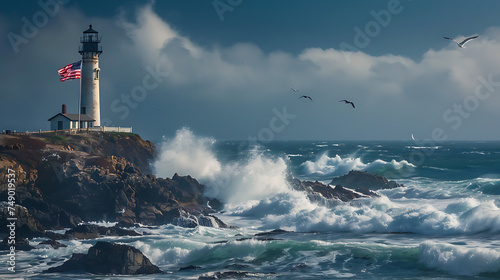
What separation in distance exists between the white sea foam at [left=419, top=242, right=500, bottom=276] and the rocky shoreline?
10.8 m

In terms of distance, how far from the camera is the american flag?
4578cm

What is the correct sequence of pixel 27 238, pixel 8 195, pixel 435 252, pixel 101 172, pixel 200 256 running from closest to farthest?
1. pixel 435 252
2. pixel 200 256
3. pixel 27 238
4. pixel 8 195
5. pixel 101 172

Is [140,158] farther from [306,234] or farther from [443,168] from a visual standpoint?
[443,168]

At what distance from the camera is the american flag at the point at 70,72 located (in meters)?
45.8

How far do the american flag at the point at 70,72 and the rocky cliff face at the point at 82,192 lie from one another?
614cm

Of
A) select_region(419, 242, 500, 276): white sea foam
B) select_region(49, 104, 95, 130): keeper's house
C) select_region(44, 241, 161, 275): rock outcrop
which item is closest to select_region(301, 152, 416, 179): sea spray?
select_region(49, 104, 95, 130): keeper's house

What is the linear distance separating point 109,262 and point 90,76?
115ft

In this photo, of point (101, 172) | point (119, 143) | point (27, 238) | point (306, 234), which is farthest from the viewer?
point (119, 143)

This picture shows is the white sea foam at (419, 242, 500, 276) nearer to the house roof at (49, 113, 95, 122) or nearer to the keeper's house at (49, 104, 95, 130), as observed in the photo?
the keeper's house at (49, 104, 95, 130)

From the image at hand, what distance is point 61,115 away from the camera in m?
52.5

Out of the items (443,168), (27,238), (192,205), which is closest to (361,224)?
(192,205)

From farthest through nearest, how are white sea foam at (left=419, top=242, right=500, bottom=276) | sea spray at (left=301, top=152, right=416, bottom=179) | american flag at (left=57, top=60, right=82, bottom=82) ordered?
sea spray at (left=301, top=152, right=416, bottom=179) < american flag at (left=57, top=60, right=82, bottom=82) < white sea foam at (left=419, top=242, right=500, bottom=276)

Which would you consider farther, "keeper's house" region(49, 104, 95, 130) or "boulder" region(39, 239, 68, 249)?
"keeper's house" region(49, 104, 95, 130)

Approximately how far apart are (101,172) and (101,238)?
9.57m
